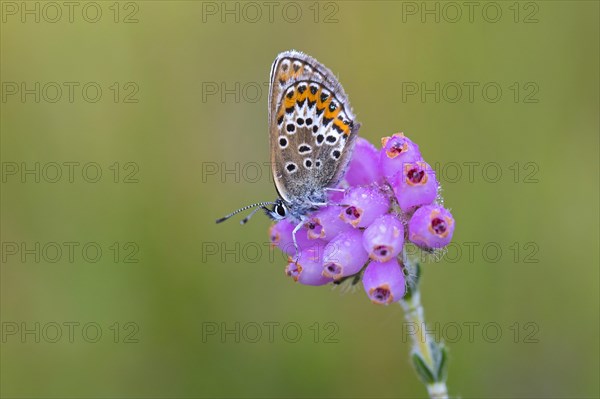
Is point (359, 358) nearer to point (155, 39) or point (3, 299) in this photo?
point (3, 299)

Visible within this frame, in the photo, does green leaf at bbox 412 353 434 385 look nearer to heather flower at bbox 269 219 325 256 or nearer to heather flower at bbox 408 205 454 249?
heather flower at bbox 408 205 454 249

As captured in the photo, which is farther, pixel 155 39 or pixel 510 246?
pixel 155 39

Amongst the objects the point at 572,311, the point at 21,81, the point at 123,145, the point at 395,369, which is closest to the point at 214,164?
the point at 123,145

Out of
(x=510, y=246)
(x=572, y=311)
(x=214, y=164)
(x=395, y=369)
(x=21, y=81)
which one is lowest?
(x=395, y=369)

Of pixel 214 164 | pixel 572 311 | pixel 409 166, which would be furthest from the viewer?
pixel 214 164

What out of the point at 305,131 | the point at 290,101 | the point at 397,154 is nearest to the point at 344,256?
the point at 397,154

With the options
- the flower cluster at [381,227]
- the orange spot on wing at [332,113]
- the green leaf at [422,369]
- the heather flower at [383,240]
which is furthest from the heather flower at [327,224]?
the green leaf at [422,369]

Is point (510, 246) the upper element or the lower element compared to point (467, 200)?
lower

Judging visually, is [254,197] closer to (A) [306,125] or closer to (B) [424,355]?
(A) [306,125]
